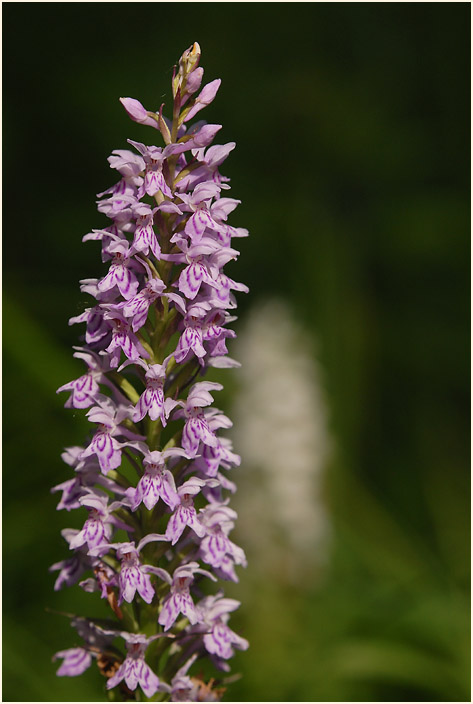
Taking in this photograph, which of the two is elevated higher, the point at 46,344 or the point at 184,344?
the point at 46,344

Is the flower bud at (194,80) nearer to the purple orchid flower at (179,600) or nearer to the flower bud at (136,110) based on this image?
the flower bud at (136,110)

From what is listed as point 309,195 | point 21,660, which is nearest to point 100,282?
point 21,660

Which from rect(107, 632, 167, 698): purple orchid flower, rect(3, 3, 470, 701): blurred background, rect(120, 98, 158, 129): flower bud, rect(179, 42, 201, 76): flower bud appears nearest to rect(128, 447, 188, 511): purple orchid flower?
rect(107, 632, 167, 698): purple orchid flower

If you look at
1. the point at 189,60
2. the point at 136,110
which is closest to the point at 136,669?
the point at 136,110

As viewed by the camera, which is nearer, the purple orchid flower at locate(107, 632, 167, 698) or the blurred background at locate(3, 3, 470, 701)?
the purple orchid flower at locate(107, 632, 167, 698)

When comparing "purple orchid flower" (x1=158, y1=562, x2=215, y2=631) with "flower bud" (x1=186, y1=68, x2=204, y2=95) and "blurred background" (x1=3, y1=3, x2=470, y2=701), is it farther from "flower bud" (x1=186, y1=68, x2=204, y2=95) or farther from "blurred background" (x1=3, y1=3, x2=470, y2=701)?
"blurred background" (x1=3, y1=3, x2=470, y2=701)

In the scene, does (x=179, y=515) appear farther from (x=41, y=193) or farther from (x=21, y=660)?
(x=41, y=193)
